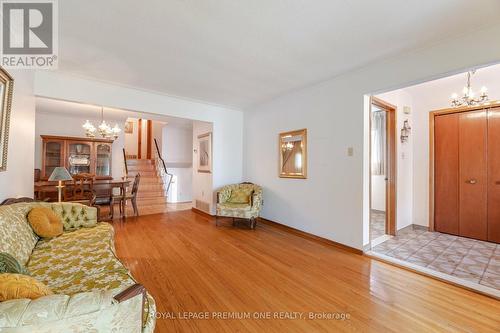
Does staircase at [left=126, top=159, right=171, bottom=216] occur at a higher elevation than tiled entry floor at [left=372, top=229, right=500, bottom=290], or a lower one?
higher

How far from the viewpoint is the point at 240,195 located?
4637 millimetres

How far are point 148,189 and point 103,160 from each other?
1.46 m

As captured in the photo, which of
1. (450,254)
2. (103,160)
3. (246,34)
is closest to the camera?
(246,34)

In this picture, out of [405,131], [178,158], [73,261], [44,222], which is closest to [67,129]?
[178,158]

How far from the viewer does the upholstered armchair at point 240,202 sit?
4137 millimetres

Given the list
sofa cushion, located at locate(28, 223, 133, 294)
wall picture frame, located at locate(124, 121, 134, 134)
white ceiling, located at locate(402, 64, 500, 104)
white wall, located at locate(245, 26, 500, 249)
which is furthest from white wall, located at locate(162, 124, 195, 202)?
white ceiling, located at locate(402, 64, 500, 104)

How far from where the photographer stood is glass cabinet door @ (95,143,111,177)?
6035 mm

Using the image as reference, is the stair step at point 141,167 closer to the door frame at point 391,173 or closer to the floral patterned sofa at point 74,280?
the floral patterned sofa at point 74,280

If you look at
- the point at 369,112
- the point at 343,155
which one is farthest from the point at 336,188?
the point at 369,112

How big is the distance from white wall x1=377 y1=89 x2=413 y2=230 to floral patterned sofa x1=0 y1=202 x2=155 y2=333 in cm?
414

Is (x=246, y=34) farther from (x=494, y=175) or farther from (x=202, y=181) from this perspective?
(x=494, y=175)

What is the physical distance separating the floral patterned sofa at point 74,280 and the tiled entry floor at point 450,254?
10.1ft

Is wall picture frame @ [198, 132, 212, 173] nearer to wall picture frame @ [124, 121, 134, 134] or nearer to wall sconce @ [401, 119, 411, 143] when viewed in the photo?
wall sconce @ [401, 119, 411, 143]

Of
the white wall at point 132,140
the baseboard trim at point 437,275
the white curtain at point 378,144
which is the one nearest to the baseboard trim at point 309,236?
the baseboard trim at point 437,275
